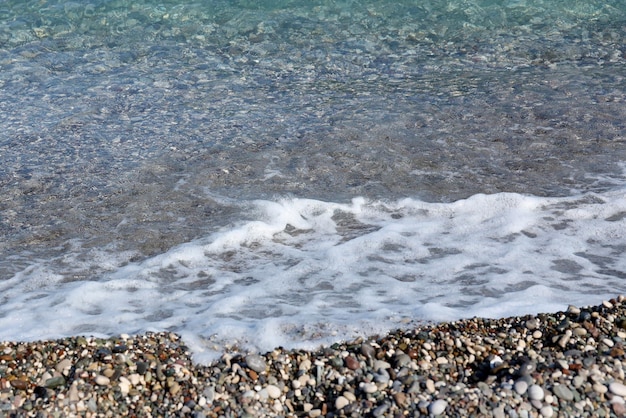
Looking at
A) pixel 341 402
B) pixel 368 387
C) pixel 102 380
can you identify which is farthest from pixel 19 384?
pixel 368 387

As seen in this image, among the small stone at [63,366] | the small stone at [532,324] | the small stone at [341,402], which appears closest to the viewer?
the small stone at [341,402]

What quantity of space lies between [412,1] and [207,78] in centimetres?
411

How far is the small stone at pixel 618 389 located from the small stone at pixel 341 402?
1.13 m

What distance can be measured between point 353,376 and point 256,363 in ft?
1.48

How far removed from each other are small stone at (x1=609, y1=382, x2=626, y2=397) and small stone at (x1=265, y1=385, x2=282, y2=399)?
4.69 ft

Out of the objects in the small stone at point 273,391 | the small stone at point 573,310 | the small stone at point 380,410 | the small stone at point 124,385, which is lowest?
the small stone at point 273,391

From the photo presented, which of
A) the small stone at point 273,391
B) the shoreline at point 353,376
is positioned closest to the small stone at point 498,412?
the shoreline at point 353,376

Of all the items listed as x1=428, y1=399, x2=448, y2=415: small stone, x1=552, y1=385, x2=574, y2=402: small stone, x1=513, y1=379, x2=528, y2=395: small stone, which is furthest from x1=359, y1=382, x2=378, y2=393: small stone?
x1=552, y1=385, x2=574, y2=402: small stone

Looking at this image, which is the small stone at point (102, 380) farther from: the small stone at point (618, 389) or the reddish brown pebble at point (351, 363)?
the small stone at point (618, 389)

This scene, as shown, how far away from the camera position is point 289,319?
390 centimetres

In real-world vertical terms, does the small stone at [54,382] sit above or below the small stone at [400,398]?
below

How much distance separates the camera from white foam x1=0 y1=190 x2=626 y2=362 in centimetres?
387

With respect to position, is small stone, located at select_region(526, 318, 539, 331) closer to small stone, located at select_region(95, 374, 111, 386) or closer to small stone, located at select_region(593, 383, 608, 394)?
small stone, located at select_region(593, 383, 608, 394)

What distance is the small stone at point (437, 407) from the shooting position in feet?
10.1
